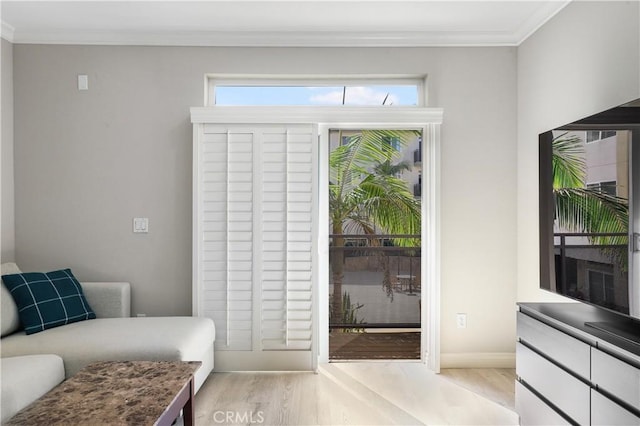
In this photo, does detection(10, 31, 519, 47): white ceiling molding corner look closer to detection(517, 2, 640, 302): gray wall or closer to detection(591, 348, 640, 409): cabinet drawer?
detection(517, 2, 640, 302): gray wall

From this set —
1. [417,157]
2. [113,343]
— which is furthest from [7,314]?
[417,157]

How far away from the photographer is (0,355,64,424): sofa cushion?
1823 millimetres

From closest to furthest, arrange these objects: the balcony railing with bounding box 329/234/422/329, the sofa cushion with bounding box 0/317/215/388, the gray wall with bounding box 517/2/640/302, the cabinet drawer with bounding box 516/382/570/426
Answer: the cabinet drawer with bounding box 516/382/570/426
the gray wall with bounding box 517/2/640/302
the sofa cushion with bounding box 0/317/215/388
the balcony railing with bounding box 329/234/422/329

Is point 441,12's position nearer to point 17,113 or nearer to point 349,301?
point 349,301

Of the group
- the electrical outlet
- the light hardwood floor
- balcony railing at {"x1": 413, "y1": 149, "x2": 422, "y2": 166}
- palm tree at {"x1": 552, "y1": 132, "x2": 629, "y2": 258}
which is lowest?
the light hardwood floor

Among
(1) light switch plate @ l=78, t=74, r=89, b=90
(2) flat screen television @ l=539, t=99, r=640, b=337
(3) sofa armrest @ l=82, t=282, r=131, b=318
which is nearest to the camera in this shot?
(2) flat screen television @ l=539, t=99, r=640, b=337

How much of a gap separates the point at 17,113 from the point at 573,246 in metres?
3.91

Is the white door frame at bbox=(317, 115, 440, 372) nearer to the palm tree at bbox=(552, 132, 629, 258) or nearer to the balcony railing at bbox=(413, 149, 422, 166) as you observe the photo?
the balcony railing at bbox=(413, 149, 422, 166)

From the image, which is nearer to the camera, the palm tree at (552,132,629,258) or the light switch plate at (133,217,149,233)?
the palm tree at (552,132,629,258)

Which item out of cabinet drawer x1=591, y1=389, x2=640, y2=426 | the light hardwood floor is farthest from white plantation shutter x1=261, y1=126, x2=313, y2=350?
cabinet drawer x1=591, y1=389, x2=640, y2=426

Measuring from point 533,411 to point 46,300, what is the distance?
2.94 meters

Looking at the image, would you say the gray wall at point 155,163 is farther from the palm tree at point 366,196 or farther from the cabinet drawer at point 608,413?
the cabinet drawer at point 608,413

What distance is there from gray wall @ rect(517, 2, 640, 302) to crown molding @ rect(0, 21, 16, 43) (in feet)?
12.7

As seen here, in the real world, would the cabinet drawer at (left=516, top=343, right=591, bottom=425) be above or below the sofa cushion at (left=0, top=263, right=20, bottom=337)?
below
